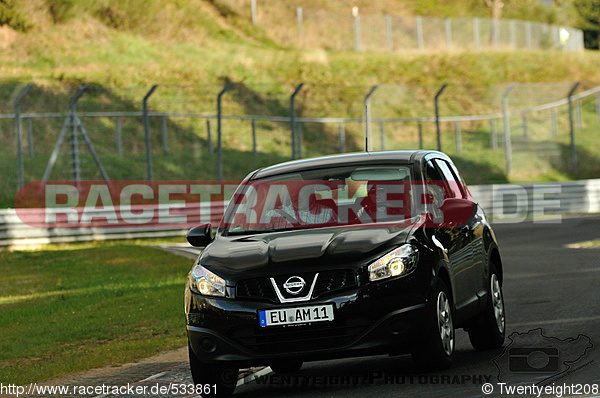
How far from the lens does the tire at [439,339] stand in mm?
7746

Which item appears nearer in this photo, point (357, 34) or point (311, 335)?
point (311, 335)

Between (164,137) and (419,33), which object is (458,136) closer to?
(164,137)

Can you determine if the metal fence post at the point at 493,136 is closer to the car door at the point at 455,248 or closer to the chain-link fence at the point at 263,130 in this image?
the chain-link fence at the point at 263,130

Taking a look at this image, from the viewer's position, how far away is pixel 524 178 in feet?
117

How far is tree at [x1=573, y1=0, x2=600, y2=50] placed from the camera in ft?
270

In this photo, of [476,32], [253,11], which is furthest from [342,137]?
[476,32]

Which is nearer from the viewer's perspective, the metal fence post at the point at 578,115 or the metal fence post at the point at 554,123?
the metal fence post at the point at 554,123

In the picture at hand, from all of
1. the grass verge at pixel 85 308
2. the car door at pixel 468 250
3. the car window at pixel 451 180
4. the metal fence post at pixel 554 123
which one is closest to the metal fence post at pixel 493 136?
the metal fence post at pixel 554 123

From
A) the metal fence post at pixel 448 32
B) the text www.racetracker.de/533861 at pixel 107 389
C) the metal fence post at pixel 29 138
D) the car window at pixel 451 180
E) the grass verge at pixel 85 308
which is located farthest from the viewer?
the metal fence post at pixel 448 32

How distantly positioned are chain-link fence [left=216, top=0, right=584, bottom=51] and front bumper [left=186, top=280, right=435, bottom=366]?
158 ft

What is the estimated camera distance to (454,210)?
8609mm

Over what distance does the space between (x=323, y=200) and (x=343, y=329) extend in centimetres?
152

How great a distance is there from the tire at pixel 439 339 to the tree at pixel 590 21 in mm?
77289

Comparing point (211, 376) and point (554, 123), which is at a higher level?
point (211, 376)
